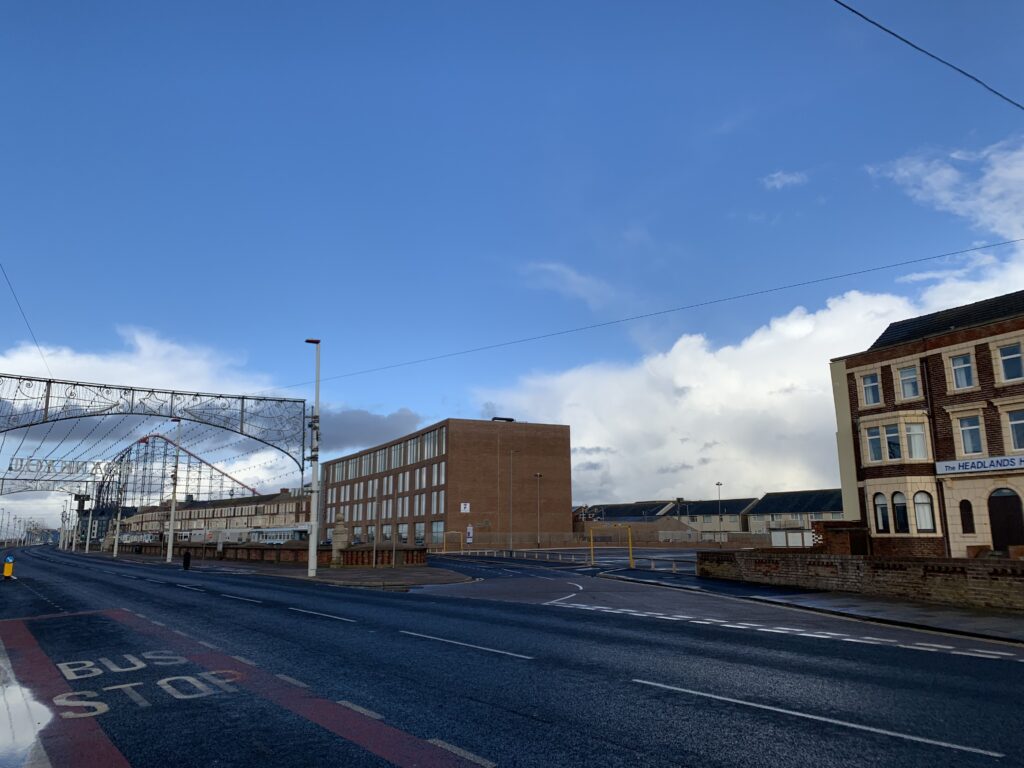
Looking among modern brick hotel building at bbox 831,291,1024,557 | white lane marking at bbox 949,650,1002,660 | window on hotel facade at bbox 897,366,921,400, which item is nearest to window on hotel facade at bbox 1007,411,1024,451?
modern brick hotel building at bbox 831,291,1024,557

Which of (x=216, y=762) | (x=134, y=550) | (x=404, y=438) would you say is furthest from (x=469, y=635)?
(x=134, y=550)

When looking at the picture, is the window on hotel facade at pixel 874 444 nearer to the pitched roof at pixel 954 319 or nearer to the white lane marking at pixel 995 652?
the pitched roof at pixel 954 319

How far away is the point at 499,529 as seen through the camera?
93.2 m

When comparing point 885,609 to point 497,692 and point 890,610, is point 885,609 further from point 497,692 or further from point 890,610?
point 497,692

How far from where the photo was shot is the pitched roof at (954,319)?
3181cm

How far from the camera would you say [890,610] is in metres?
20.8

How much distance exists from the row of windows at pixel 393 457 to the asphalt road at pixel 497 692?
79136 mm

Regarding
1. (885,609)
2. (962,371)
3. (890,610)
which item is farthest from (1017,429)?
(890,610)

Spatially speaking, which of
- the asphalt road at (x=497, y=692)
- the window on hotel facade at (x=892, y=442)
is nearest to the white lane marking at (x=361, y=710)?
the asphalt road at (x=497, y=692)

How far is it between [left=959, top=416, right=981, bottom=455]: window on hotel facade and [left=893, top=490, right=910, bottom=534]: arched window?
366 cm

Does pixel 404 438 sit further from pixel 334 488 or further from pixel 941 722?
pixel 941 722

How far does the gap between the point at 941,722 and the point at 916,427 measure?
28943mm

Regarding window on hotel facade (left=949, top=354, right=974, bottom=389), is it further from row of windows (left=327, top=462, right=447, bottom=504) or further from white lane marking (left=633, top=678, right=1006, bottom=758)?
row of windows (left=327, top=462, right=447, bottom=504)

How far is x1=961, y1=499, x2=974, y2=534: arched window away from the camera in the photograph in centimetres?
3128
